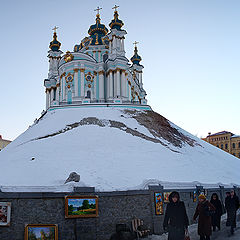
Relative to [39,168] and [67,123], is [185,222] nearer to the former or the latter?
[39,168]

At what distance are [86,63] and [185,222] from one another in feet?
118

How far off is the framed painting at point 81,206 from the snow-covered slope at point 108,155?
744 millimetres

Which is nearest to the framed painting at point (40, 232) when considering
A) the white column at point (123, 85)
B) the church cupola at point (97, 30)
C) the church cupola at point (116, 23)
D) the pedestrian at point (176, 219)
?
the pedestrian at point (176, 219)

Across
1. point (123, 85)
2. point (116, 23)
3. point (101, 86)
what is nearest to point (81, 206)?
point (123, 85)

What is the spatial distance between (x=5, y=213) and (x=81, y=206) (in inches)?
121

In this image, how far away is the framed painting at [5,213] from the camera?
10617 millimetres

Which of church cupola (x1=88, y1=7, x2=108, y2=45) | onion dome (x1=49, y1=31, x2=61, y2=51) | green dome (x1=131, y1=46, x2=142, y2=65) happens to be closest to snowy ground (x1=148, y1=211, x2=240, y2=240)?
church cupola (x1=88, y1=7, x2=108, y2=45)

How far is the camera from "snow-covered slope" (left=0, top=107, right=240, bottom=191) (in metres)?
13.6

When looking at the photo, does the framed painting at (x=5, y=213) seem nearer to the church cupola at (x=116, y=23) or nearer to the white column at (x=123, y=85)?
the white column at (x=123, y=85)

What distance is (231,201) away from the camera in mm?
10508

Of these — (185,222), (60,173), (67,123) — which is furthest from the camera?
(67,123)

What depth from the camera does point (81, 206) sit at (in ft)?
36.2

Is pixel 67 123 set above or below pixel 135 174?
above

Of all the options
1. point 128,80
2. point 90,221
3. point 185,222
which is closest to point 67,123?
point 90,221
